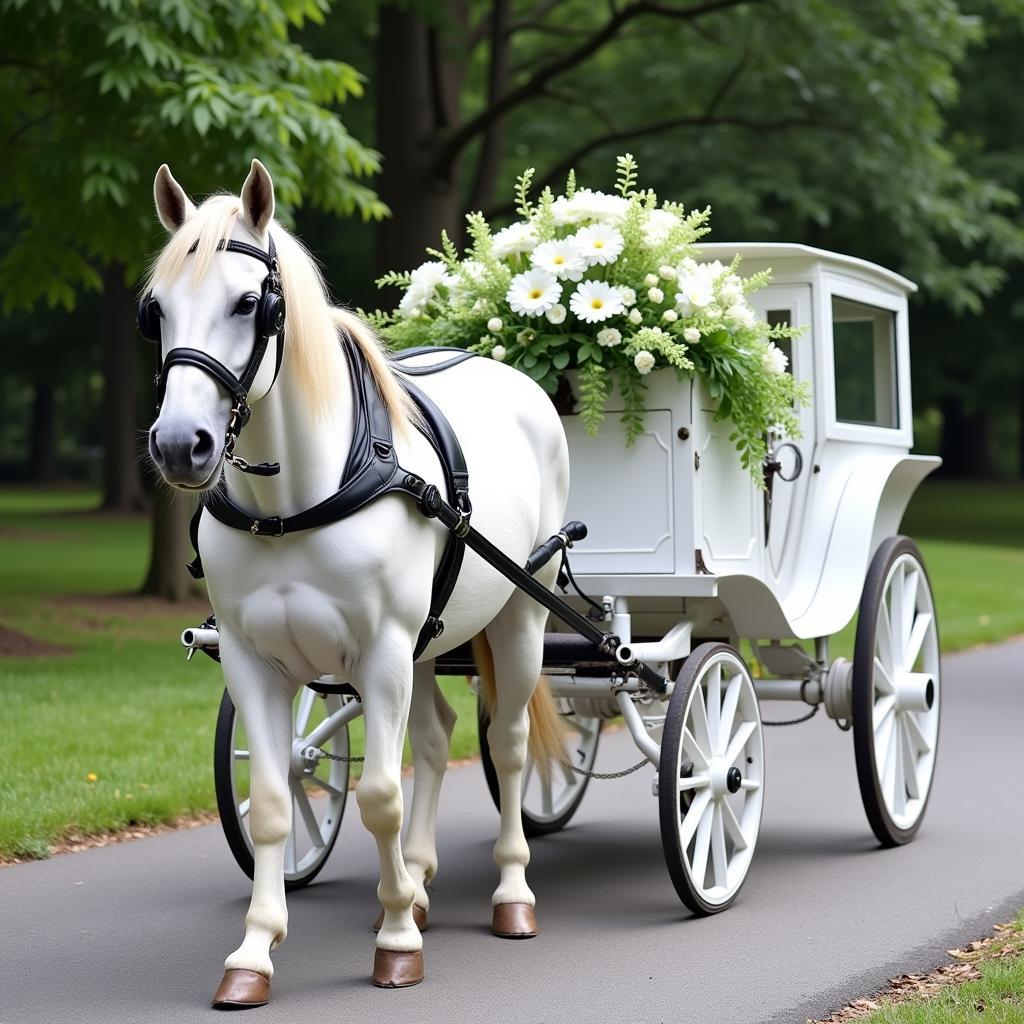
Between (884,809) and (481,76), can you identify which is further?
(481,76)

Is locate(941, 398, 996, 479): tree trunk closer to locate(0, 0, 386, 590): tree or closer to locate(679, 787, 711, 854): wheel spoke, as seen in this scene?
locate(0, 0, 386, 590): tree

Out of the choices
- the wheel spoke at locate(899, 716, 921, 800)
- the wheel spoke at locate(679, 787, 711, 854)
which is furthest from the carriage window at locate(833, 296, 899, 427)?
the wheel spoke at locate(679, 787, 711, 854)

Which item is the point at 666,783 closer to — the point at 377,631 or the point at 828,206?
the point at 377,631

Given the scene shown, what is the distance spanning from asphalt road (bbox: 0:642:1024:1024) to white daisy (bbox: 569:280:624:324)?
2180mm

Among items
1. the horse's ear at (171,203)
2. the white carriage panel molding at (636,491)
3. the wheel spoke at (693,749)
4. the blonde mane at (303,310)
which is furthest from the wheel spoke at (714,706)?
the horse's ear at (171,203)

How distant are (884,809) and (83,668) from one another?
280 inches

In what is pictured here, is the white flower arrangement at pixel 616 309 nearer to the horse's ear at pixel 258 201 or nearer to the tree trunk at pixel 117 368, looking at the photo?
the horse's ear at pixel 258 201

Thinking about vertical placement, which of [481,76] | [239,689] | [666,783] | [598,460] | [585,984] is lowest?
[585,984]

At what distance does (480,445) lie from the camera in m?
5.29

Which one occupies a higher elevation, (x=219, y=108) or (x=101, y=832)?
(x=219, y=108)

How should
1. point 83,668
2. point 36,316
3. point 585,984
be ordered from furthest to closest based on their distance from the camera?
point 36,316 → point 83,668 → point 585,984

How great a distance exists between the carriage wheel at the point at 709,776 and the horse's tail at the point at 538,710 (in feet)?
1.75

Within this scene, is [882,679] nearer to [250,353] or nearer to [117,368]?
[250,353]

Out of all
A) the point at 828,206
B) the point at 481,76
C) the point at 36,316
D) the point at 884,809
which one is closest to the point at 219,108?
the point at 884,809
